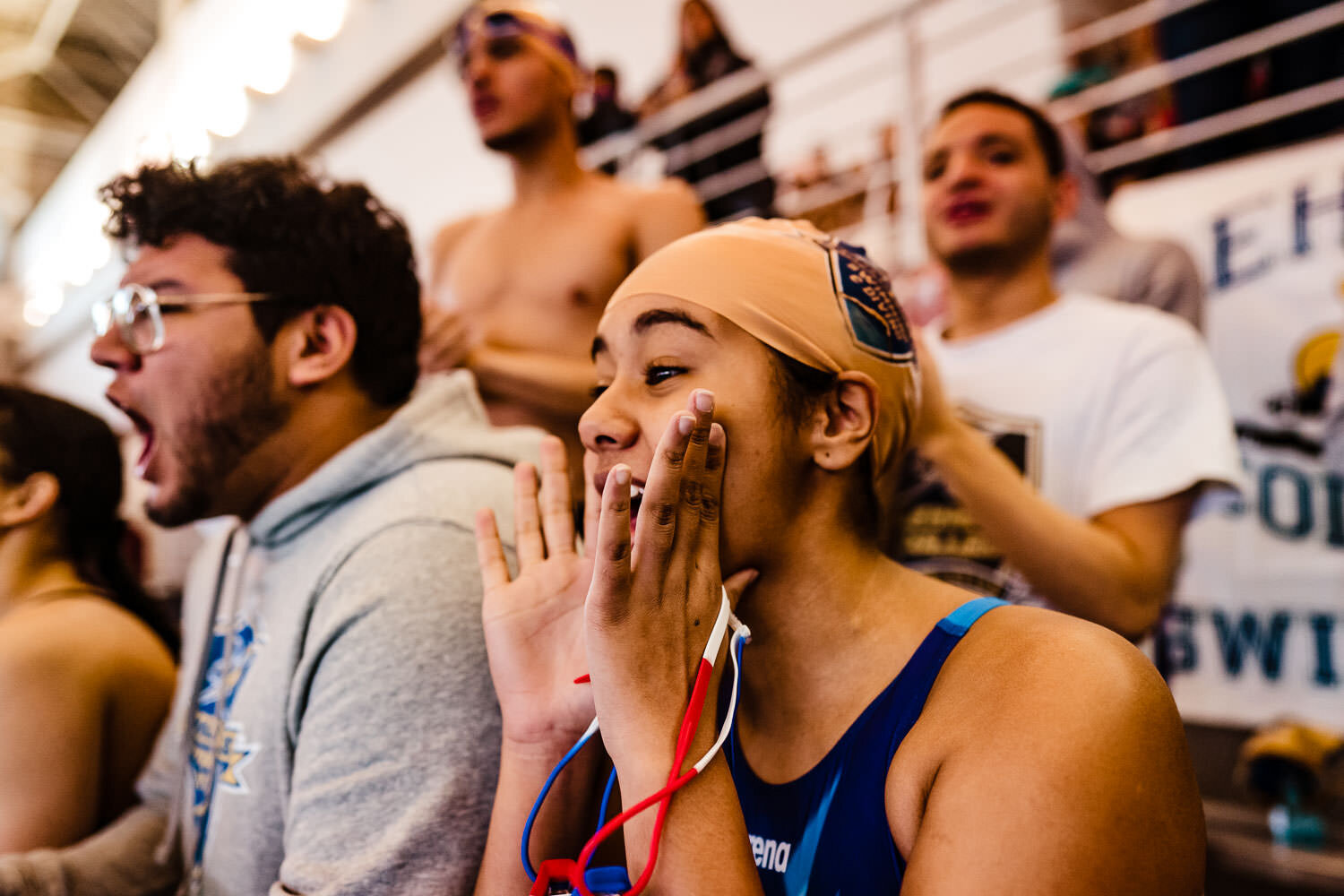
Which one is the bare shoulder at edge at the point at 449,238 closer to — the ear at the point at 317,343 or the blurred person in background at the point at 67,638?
the blurred person in background at the point at 67,638

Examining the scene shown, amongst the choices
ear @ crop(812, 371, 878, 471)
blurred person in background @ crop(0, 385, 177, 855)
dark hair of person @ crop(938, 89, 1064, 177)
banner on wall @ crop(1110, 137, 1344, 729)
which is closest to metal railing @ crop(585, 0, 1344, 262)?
banner on wall @ crop(1110, 137, 1344, 729)

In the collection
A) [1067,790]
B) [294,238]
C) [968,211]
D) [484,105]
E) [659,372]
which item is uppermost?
[484,105]

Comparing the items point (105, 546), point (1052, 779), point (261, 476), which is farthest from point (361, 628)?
point (105, 546)

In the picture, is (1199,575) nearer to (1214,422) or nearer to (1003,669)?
(1214,422)

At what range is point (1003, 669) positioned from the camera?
0.91 m

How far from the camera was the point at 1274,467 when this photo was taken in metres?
2.48

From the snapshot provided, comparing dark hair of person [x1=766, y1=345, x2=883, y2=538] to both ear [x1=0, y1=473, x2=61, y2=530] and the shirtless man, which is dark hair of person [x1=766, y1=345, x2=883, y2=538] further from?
ear [x1=0, y1=473, x2=61, y2=530]

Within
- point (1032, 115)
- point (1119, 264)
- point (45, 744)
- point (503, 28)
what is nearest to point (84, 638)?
point (45, 744)

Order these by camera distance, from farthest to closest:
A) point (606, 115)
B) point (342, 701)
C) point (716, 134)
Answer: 1. point (606, 115)
2. point (716, 134)
3. point (342, 701)

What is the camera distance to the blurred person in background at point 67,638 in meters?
1.56

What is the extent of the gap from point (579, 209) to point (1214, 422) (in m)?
1.69

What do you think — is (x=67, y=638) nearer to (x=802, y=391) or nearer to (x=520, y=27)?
(x=802, y=391)

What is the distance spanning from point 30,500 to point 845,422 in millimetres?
1940

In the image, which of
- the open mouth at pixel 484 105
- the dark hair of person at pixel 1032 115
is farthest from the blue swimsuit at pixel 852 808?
the open mouth at pixel 484 105
